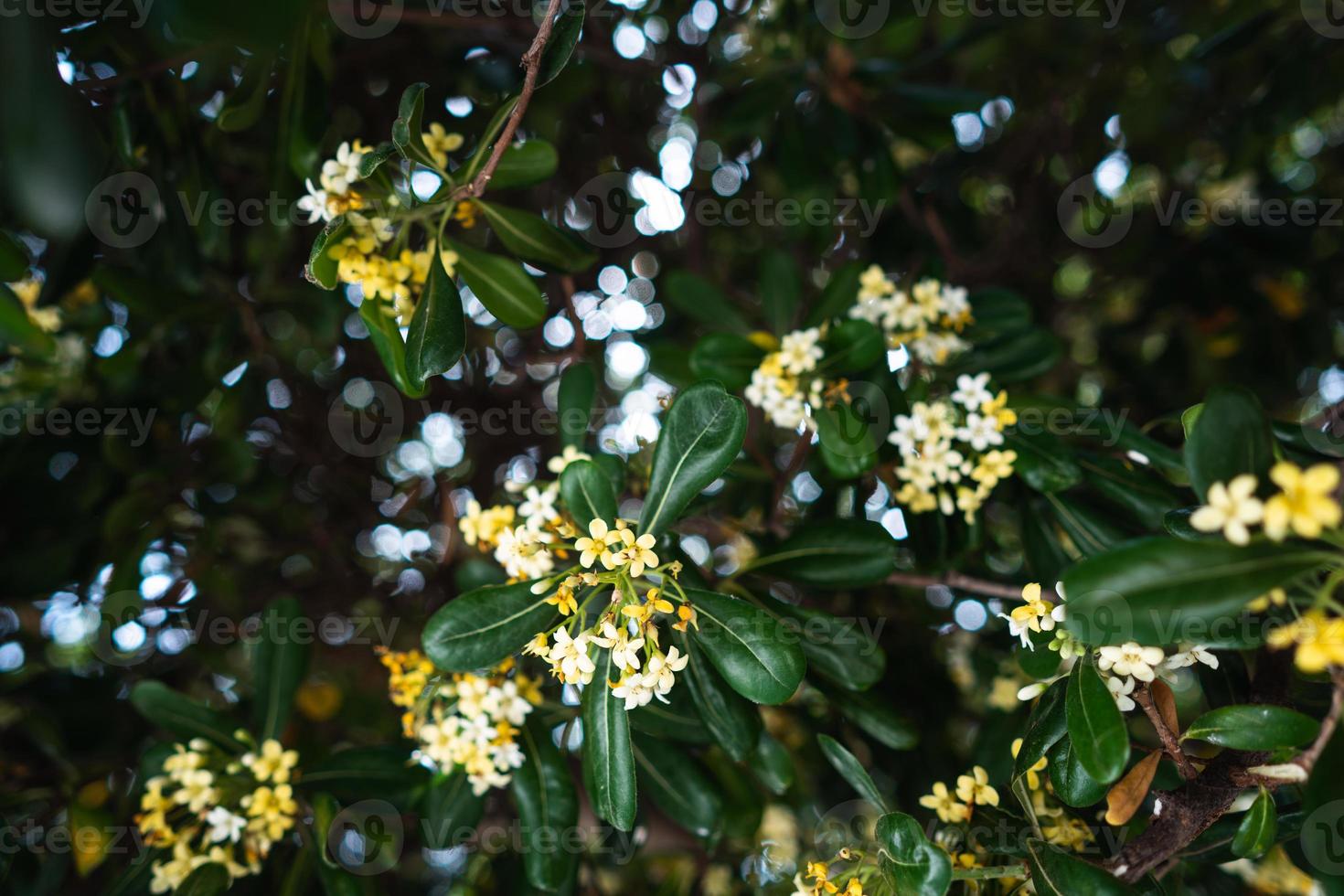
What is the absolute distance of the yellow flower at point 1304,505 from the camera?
85cm

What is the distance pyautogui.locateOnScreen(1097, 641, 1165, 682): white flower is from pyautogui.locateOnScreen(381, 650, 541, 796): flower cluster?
1020 mm

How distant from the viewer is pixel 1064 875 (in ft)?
4.02

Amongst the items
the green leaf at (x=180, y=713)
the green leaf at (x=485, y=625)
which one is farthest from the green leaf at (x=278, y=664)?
the green leaf at (x=485, y=625)

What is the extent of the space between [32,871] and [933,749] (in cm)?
229

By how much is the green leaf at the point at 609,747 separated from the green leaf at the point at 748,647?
168 millimetres

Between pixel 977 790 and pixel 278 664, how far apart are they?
1.57 m

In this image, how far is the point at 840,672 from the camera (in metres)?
1.62

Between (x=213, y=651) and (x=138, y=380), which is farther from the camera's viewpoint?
(x=213, y=651)

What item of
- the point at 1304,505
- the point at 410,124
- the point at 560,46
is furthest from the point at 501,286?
the point at 1304,505

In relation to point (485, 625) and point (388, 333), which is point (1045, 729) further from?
point (388, 333)

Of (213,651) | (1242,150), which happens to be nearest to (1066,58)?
(1242,150)

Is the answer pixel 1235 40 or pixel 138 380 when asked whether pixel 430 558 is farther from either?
pixel 1235 40

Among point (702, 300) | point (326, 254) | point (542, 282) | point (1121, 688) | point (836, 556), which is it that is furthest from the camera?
point (542, 282)

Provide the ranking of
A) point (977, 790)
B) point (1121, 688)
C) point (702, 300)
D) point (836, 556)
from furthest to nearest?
point (702, 300) → point (836, 556) → point (977, 790) → point (1121, 688)
